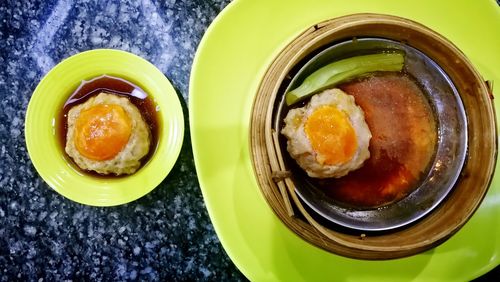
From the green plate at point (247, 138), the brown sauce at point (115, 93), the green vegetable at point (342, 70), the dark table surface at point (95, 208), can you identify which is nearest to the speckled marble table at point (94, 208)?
the dark table surface at point (95, 208)

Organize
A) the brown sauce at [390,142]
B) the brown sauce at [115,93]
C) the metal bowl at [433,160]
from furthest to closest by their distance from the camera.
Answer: the brown sauce at [115,93]
the brown sauce at [390,142]
the metal bowl at [433,160]

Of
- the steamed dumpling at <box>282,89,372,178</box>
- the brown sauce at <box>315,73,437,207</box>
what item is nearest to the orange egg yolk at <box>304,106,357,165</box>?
the steamed dumpling at <box>282,89,372,178</box>

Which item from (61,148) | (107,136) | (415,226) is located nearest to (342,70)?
(415,226)

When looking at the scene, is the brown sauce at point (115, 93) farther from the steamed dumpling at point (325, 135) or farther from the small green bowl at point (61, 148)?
the steamed dumpling at point (325, 135)

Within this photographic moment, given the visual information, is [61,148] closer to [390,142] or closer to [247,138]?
[247,138]

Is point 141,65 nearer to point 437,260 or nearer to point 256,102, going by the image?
point 256,102

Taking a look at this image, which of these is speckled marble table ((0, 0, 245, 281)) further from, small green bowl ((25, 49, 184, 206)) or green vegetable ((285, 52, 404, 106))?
green vegetable ((285, 52, 404, 106))

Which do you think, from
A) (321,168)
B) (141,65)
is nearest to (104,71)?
(141,65)
